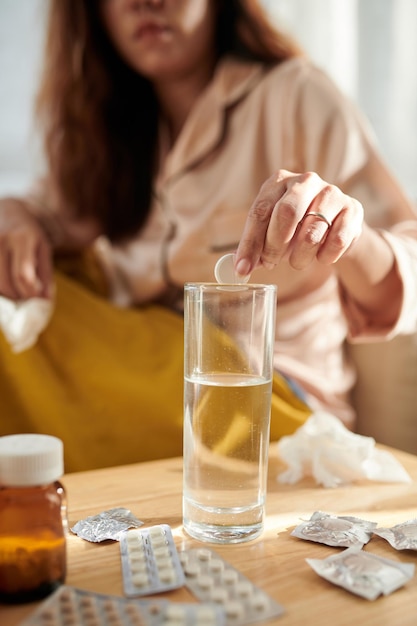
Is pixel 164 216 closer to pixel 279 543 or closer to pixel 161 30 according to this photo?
pixel 161 30

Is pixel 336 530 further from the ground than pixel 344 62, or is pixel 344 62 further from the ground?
pixel 344 62

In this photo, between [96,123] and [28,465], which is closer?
[28,465]

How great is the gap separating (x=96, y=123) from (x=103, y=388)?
0.64 metres

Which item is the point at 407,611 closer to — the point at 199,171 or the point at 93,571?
the point at 93,571

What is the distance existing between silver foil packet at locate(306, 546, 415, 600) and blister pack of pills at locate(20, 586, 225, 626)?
96 mm

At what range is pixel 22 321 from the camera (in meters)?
1.03

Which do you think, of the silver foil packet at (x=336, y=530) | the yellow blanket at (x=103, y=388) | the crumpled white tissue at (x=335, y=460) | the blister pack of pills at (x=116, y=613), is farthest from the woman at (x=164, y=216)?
the blister pack of pills at (x=116, y=613)

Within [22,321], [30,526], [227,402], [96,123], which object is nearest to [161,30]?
[96,123]

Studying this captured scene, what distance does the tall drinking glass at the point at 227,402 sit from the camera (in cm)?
54

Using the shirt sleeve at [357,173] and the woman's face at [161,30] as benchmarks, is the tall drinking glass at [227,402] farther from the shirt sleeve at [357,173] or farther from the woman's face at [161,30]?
A: the woman's face at [161,30]

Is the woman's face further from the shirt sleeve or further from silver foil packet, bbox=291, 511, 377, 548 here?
silver foil packet, bbox=291, 511, 377, 548

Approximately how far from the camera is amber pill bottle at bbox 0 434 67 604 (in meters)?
0.44

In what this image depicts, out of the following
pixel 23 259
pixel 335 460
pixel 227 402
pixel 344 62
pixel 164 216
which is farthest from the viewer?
pixel 344 62

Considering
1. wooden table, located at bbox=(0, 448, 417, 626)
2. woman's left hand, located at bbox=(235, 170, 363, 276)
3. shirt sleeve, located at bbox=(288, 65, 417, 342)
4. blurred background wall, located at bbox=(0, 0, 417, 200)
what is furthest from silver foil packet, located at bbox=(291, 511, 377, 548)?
blurred background wall, located at bbox=(0, 0, 417, 200)
